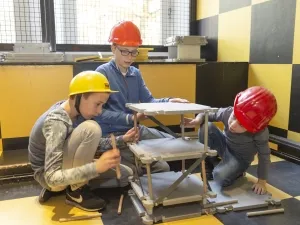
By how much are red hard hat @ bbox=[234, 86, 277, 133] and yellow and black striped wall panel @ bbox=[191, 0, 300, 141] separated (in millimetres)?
597

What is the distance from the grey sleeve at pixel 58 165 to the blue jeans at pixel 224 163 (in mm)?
556

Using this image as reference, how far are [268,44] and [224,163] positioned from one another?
87 cm

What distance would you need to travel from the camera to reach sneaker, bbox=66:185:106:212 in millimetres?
1104

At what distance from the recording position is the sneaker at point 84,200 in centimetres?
110

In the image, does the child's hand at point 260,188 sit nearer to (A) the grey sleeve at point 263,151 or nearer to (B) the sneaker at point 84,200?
(A) the grey sleeve at point 263,151

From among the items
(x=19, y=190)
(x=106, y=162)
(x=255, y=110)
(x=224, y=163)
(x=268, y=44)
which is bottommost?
(x=19, y=190)

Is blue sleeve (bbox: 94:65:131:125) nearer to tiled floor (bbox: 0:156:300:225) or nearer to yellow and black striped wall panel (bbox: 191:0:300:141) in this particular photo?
tiled floor (bbox: 0:156:300:225)

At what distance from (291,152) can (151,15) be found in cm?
144

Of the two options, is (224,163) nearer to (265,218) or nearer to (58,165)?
(265,218)

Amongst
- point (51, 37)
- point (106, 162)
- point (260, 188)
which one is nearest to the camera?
point (106, 162)

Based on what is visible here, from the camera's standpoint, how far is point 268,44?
1.76 meters

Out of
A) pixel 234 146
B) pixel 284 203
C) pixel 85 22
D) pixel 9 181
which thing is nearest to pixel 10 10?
pixel 85 22

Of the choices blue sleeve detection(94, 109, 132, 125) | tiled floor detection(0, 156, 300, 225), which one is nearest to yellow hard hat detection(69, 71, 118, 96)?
blue sleeve detection(94, 109, 132, 125)

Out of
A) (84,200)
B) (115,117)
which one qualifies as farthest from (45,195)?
(115,117)
